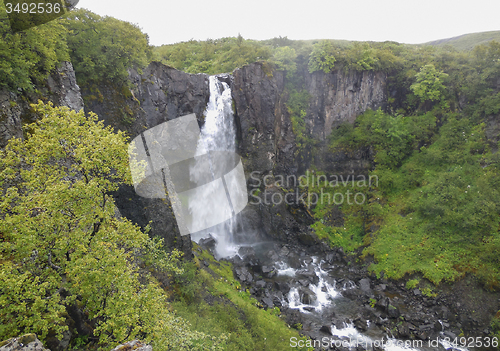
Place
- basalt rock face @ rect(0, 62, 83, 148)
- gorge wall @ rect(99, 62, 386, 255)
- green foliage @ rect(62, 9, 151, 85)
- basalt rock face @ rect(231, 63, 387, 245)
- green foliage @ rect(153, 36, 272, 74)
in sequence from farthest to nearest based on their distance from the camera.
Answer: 1. green foliage @ rect(153, 36, 272, 74)
2. basalt rock face @ rect(231, 63, 387, 245)
3. gorge wall @ rect(99, 62, 386, 255)
4. green foliage @ rect(62, 9, 151, 85)
5. basalt rock face @ rect(0, 62, 83, 148)

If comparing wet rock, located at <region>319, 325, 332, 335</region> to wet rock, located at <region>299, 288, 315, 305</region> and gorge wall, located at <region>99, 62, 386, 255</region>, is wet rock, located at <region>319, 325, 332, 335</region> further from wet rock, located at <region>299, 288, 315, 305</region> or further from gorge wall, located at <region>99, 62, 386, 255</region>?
gorge wall, located at <region>99, 62, 386, 255</region>

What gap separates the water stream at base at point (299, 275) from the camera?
15.3 metres

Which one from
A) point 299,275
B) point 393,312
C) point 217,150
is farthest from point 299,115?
point 393,312

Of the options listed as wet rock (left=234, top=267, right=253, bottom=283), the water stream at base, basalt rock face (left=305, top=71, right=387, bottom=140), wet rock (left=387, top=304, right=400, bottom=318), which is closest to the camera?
the water stream at base

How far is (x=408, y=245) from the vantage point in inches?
811

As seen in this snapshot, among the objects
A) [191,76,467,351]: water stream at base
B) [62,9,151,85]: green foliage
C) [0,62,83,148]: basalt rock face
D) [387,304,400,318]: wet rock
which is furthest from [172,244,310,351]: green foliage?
[62,9,151,85]: green foliage

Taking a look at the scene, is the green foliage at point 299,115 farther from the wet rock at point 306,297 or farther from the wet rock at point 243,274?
the wet rock at point 306,297

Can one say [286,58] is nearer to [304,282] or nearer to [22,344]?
[304,282]

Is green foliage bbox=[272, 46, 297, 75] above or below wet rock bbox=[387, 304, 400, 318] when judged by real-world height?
above

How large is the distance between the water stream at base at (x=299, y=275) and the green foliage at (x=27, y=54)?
1504 cm

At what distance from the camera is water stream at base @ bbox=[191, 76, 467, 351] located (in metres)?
15.3

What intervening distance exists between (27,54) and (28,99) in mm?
1850

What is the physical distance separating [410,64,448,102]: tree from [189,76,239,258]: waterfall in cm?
2196

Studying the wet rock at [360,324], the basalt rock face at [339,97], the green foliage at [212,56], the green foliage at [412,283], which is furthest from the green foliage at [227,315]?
the basalt rock face at [339,97]
